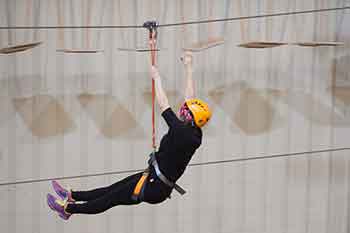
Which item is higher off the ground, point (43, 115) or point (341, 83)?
point (341, 83)

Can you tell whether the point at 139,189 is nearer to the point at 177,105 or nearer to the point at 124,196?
the point at 124,196

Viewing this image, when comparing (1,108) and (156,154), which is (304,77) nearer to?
(156,154)

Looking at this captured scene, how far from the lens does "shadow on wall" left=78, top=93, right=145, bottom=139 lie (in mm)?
3703

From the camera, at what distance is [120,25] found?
3.68 meters

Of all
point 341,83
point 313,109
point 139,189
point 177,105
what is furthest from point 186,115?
point 341,83

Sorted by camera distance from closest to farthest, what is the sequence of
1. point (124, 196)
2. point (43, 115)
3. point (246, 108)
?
point (124, 196)
point (43, 115)
point (246, 108)

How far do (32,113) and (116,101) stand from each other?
0.55 m

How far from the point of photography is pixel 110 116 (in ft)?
12.2

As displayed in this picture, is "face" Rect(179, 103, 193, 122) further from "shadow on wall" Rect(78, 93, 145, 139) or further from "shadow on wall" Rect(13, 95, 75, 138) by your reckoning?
"shadow on wall" Rect(13, 95, 75, 138)

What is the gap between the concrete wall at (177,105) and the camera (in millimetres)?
3650

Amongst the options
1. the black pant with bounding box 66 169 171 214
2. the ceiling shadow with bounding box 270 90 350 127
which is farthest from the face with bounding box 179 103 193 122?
the ceiling shadow with bounding box 270 90 350 127

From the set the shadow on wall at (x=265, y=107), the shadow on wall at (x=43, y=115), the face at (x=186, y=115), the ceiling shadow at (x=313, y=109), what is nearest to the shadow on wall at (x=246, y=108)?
the shadow on wall at (x=265, y=107)

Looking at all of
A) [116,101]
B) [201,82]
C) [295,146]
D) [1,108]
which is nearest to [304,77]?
[295,146]

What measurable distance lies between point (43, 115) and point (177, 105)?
874mm
